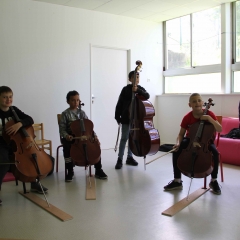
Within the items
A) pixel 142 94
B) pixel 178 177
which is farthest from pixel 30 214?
pixel 142 94

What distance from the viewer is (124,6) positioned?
487cm

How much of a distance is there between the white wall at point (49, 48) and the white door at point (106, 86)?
14 cm

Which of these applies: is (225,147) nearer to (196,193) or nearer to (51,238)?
(196,193)

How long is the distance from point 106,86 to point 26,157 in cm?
302

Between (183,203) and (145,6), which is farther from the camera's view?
(145,6)

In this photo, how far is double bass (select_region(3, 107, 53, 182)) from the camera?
8.18ft

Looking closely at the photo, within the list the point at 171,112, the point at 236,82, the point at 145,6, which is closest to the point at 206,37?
the point at 236,82

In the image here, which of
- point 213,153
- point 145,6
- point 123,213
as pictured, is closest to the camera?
point 123,213

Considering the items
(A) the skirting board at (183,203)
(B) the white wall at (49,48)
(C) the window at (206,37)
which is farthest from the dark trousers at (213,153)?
(C) the window at (206,37)

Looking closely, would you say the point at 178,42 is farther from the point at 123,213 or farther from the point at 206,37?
the point at 123,213

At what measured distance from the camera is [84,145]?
3.09 m

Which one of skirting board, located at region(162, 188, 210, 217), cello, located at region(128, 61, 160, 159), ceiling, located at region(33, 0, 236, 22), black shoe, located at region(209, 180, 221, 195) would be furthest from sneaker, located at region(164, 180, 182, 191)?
ceiling, located at region(33, 0, 236, 22)

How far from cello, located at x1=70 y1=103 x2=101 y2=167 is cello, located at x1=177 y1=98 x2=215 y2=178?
88 centimetres

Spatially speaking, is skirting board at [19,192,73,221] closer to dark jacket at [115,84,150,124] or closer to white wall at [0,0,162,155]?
dark jacket at [115,84,150,124]
